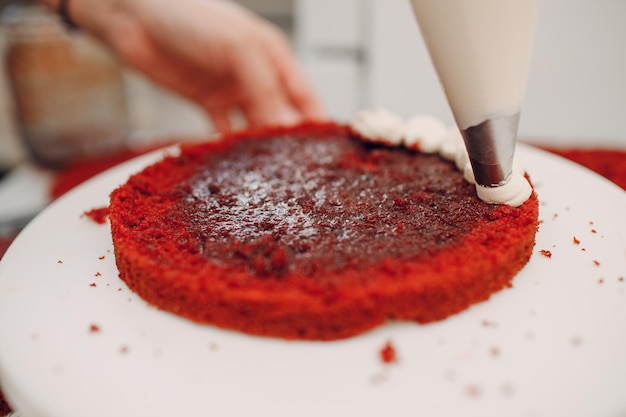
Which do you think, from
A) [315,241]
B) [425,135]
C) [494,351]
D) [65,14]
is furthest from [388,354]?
[65,14]

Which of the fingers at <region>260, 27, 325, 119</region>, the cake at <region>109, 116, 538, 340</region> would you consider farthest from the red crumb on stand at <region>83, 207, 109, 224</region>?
the fingers at <region>260, 27, 325, 119</region>

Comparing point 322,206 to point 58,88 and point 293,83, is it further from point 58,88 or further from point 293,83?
point 58,88

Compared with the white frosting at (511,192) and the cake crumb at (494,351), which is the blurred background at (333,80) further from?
the cake crumb at (494,351)

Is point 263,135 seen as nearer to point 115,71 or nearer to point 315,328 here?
point 315,328

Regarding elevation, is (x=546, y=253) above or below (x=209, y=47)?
above

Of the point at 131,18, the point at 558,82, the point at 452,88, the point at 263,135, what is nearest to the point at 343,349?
the point at 452,88

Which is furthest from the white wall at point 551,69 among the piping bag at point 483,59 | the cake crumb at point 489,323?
the cake crumb at point 489,323

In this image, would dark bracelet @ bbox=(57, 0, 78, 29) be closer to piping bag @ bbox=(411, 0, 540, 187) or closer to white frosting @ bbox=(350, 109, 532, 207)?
white frosting @ bbox=(350, 109, 532, 207)
